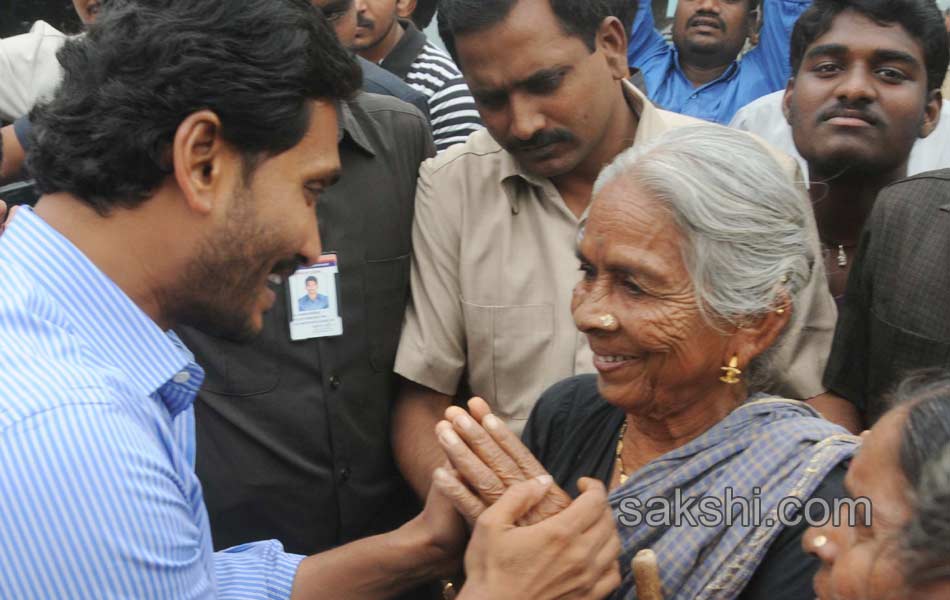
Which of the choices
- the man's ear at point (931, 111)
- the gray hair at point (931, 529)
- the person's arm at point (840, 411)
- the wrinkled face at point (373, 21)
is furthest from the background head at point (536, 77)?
the wrinkled face at point (373, 21)

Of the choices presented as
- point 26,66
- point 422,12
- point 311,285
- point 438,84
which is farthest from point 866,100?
point 422,12

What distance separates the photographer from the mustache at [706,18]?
19.3 ft

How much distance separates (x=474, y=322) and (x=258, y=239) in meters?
1.02

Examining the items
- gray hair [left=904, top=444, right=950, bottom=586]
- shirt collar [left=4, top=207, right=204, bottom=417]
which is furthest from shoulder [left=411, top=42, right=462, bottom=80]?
gray hair [left=904, top=444, right=950, bottom=586]

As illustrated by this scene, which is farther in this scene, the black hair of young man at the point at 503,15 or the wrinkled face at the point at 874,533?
the black hair of young man at the point at 503,15

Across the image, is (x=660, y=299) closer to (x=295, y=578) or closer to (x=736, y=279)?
(x=736, y=279)

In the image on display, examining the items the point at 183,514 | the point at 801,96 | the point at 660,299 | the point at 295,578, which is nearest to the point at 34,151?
the point at 183,514

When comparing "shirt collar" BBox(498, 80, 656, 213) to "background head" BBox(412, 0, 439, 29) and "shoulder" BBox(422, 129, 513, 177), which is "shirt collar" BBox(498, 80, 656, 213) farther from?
"background head" BBox(412, 0, 439, 29)

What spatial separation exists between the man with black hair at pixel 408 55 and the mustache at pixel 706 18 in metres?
1.64

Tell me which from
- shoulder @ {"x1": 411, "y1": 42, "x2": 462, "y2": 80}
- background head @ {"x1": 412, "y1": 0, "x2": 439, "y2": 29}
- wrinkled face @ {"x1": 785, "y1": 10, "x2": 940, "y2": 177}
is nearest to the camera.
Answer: wrinkled face @ {"x1": 785, "y1": 10, "x2": 940, "y2": 177}

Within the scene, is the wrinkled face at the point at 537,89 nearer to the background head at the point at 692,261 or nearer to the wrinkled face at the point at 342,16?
the background head at the point at 692,261

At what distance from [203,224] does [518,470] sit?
2.38ft

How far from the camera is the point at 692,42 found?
19.3 feet

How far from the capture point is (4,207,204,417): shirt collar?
1.68 m
